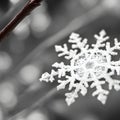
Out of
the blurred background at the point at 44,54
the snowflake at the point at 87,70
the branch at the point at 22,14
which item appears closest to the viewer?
the branch at the point at 22,14

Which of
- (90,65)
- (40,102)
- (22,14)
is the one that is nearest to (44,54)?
(40,102)

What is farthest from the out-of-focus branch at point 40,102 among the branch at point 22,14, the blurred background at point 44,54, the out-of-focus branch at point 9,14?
the branch at point 22,14

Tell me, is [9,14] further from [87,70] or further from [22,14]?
[22,14]

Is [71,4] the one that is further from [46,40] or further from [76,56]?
[76,56]

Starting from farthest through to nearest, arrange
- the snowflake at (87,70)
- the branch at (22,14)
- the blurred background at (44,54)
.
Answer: the blurred background at (44,54)
the snowflake at (87,70)
the branch at (22,14)

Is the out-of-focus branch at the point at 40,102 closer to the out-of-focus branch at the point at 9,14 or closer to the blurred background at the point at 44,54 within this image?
the blurred background at the point at 44,54

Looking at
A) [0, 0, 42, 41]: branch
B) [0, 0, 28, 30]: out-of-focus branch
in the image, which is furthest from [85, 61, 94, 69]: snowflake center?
[0, 0, 28, 30]: out-of-focus branch

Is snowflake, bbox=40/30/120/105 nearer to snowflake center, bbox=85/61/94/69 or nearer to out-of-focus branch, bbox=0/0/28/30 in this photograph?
snowflake center, bbox=85/61/94/69

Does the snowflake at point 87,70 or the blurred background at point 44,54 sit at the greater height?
the snowflake at point 87,70

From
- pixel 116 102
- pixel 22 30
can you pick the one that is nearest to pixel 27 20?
pixel 22 30
